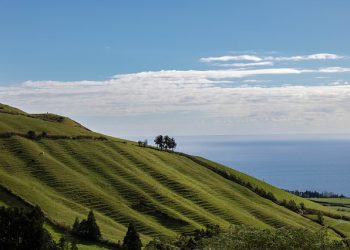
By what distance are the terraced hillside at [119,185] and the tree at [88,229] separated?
2.56 metres

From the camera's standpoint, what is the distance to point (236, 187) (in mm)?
147000

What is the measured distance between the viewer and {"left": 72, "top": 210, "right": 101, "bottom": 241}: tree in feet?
266

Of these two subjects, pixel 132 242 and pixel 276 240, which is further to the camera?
pixel 132 242

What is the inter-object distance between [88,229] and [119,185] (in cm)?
3427

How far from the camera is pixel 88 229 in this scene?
81375 mm

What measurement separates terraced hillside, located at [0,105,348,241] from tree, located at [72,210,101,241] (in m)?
2.56

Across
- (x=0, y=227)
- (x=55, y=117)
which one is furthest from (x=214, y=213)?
(x=55, y=117)

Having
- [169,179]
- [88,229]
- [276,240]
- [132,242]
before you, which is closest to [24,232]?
[132,242]

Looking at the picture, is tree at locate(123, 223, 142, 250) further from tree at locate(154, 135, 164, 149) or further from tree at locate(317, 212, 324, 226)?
tree at locate(154, 135, 164, 149)

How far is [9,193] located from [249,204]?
2508 inches

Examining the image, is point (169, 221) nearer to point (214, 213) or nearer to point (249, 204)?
point (214, 213)

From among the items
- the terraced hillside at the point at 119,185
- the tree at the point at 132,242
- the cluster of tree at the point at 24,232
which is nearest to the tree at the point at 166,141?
the terraced hillside at the point at 119,185

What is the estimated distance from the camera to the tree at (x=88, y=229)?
266ft

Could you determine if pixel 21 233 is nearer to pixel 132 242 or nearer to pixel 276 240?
pixel 132 242
